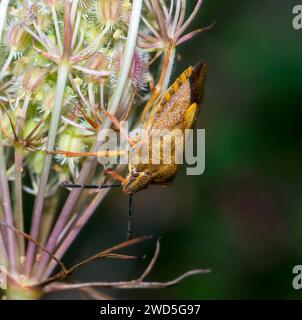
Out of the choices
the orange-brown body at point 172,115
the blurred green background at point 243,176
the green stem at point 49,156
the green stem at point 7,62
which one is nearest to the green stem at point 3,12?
the green stem at point 7,62

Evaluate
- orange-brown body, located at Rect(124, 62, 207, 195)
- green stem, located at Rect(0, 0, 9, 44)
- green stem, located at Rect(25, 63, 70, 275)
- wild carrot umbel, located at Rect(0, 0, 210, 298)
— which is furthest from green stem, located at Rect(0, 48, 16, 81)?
orange-brown body, located at Rect(124, 62, 207, 195)

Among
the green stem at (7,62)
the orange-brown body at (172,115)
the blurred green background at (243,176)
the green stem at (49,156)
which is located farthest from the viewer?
the blurred green background at (243,176)

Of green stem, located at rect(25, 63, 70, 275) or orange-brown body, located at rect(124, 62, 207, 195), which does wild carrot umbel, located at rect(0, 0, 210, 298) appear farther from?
orange-brown body, located at rect(124, 62, 207, 195)

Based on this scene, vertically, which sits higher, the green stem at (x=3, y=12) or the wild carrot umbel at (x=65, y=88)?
the green stem at (x=3, y=12)

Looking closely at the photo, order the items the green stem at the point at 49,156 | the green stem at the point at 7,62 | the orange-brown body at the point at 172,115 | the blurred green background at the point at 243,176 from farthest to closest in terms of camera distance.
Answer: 1. the blurred green background at the point at 243,176
2. the orange-brown body at the point at 172,115
3. the green stem at the point at 7,62
4. the green stem at the point at 49,156

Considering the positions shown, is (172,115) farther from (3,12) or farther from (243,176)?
(243,176)

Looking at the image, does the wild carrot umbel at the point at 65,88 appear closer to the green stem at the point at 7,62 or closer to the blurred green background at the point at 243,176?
the green stem at the point at 7,62

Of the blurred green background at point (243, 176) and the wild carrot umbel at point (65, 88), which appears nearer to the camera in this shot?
the wild carrot umbel at point (65, 88)
